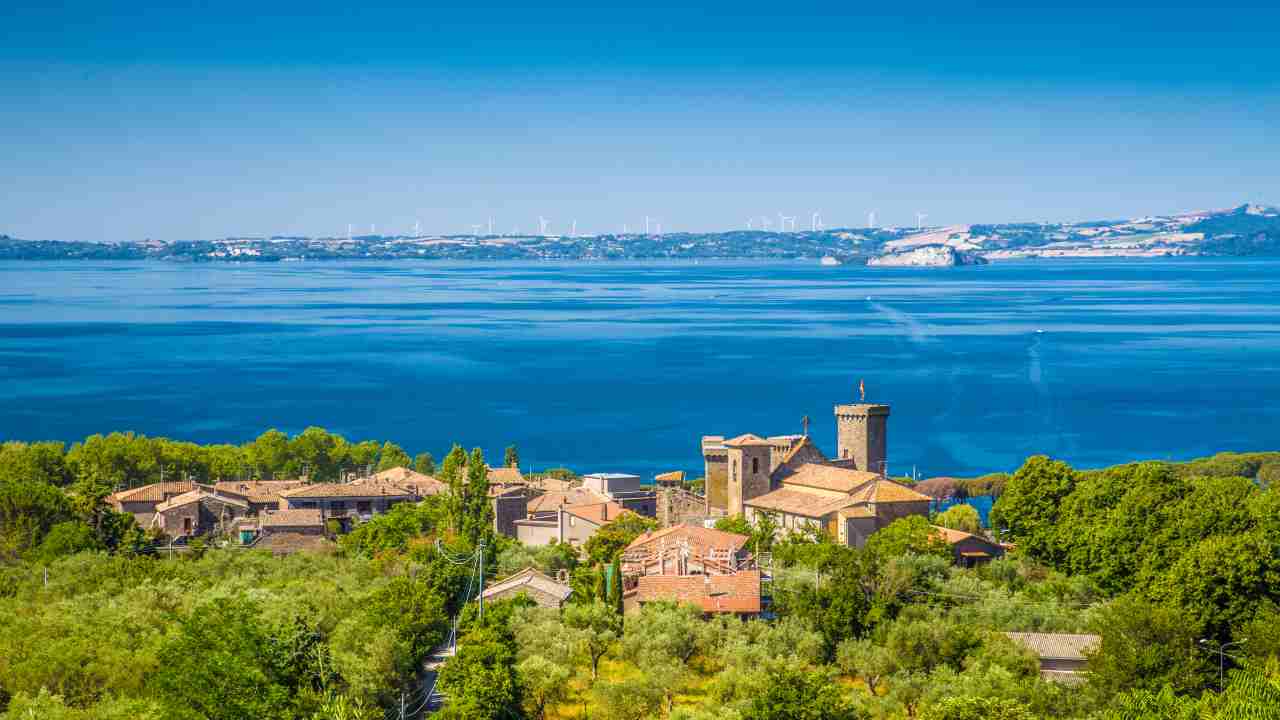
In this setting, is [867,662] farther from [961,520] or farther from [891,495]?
[961,520]

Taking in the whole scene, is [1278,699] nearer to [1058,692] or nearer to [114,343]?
[1058,692]

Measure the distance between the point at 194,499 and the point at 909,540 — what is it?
25754 millimetres

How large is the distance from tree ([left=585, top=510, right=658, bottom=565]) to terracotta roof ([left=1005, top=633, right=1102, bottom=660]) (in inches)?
492

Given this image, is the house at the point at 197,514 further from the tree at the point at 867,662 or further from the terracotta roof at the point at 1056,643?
the terracotta roof at the point at 1056,643

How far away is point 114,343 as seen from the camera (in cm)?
14000

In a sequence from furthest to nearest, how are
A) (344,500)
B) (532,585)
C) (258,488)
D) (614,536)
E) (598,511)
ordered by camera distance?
(258,488)
(344,500)
(598,511)
(614,536)
(532,585)

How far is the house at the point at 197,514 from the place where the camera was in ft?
168

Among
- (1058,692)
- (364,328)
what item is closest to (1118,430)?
(1058,692)

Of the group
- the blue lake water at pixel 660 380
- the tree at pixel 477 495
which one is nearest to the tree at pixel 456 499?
the tree at pixel 477 495

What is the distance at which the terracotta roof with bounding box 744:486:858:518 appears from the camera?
148 ft

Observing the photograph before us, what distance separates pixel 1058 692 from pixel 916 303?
17333cm

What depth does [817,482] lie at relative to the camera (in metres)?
47.5

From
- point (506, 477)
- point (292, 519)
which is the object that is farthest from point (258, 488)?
point (506, 477)

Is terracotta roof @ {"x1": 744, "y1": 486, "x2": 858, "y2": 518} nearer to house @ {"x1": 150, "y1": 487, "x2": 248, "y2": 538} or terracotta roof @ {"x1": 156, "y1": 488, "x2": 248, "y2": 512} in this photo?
house @ {"x1": 150, "y1": 487, "x2": 248, "y2": 538}
